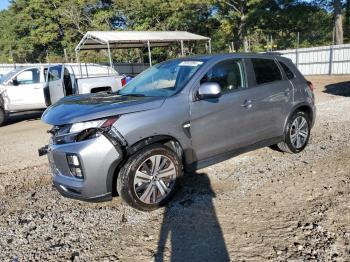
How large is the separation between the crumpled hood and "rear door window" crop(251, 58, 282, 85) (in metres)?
1.76

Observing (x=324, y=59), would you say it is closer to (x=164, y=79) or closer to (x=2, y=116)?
(x=2, y=116)

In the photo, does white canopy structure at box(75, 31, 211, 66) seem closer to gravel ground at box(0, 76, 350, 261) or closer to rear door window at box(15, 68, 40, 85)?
rear door window at box(15, 68, 40, 85)

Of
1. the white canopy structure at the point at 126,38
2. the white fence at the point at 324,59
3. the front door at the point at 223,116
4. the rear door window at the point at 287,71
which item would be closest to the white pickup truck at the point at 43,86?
the rear door window at the point at 287,71

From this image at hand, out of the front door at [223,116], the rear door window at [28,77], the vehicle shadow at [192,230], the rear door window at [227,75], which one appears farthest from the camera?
the rear door window at [28,77]

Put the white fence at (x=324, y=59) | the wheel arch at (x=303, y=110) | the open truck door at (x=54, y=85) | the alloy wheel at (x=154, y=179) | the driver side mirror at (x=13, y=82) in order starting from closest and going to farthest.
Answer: the alloy wheel at (x=154, y=179) < the wheel arch at (x=303, y=110) < the open truck door at (x=54, y=85) < the driver side mirror at (x=13, y=82) < the white fence at (x=324, y=59)

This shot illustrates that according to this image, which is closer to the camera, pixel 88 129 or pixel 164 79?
pixel 88 129

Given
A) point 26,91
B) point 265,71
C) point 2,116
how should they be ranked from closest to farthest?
point 265,71
point 2,116
point 26,91

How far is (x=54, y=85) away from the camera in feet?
35.3

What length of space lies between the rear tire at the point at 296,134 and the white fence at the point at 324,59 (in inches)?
656

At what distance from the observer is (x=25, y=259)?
10.8 feet

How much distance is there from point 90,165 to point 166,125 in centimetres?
99

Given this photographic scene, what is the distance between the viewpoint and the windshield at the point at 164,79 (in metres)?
4.61

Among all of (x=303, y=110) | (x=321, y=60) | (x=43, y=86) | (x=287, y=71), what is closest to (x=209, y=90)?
(x=287, y=71)

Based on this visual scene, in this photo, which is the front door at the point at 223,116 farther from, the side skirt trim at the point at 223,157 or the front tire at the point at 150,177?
the front tire at the point at 150,177
